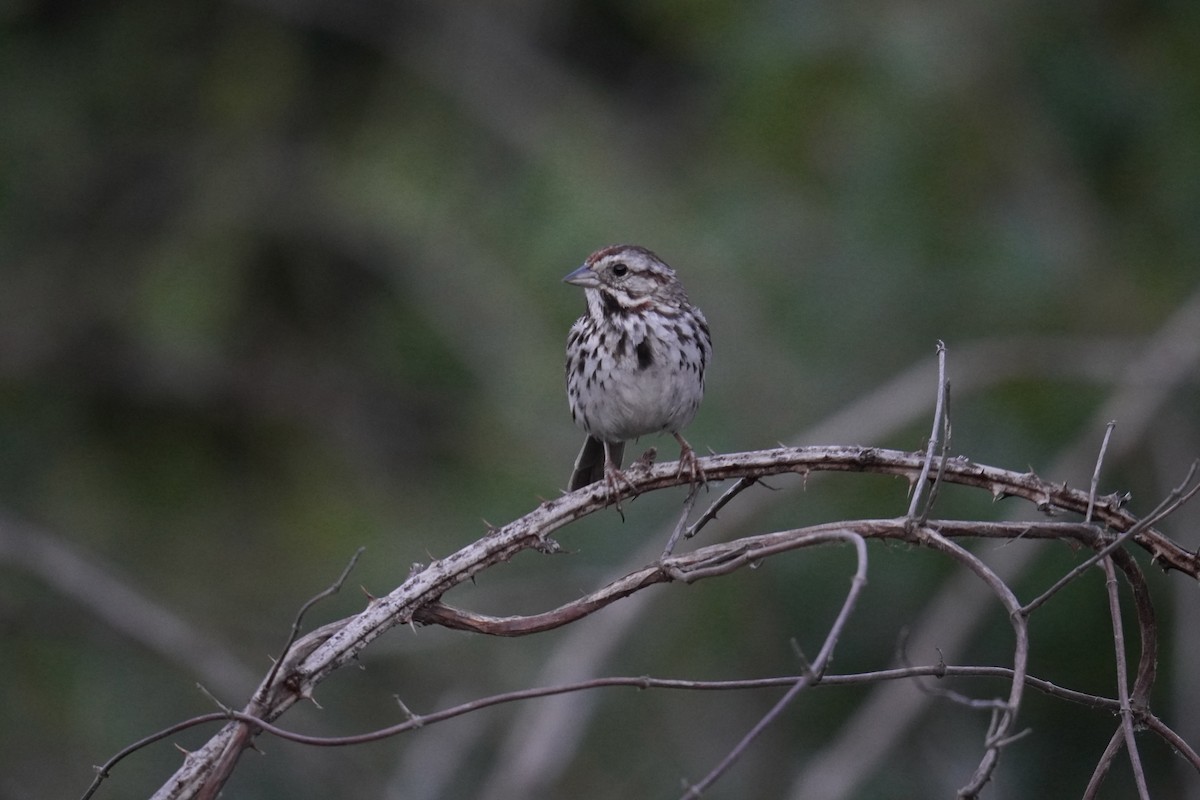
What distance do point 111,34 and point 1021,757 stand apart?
830 cm

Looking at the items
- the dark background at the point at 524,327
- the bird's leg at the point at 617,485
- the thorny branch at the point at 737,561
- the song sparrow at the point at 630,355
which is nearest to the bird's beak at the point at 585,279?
the song sparrow at the point at 630,355

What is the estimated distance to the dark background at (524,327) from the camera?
6926 mm

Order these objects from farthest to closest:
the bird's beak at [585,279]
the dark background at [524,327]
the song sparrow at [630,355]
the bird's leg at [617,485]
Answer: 1. the dark background at [524,327]
2. the bird's beak at [585,279]
3. the song sparrow at [630,355]
4. the bird's leg at [617,485]

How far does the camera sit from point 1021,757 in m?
6.39

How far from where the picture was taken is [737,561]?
2.82 metres

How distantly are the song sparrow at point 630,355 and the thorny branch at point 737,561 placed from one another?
1.71 meters

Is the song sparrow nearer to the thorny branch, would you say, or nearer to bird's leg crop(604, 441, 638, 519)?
bird's leg crop(604, 441, 638, 519)

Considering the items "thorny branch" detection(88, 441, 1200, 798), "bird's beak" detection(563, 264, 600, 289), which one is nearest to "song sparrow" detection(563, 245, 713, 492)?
"bird's beak" detection(563, 264, 600, 289)

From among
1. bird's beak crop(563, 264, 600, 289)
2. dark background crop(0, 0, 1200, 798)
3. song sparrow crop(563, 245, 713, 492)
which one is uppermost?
dark background crop(0, 0, 1200, 798)

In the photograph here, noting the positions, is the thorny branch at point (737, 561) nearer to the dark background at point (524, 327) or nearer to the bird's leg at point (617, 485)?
the bird's leg at point (617, 485)

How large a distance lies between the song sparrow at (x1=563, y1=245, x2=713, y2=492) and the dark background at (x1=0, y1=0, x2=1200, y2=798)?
3.49ft

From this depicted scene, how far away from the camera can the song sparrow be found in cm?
498

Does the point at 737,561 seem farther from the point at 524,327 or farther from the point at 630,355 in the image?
the point at 524,327

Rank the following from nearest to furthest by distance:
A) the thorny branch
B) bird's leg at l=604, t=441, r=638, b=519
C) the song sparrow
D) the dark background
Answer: the thorny branch
bird's leg at l=604, t=441, r=638, b=519
the song sparrow
the dark background
